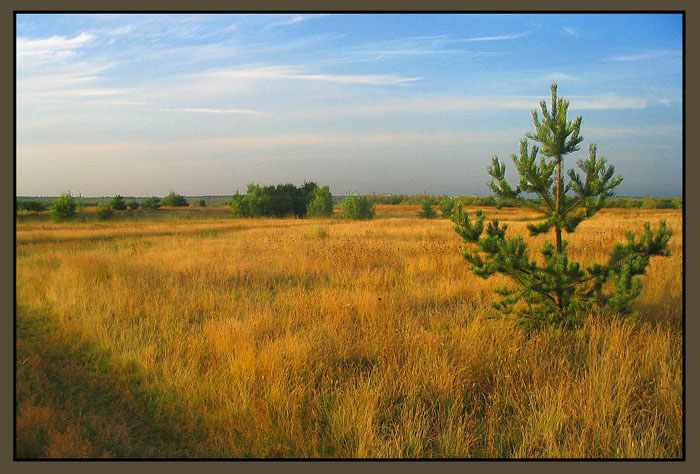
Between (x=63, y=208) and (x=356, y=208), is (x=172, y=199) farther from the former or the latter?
(x=356, y=208)

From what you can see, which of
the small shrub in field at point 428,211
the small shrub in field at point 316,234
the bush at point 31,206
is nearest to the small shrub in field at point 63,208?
the bush at point 31,206

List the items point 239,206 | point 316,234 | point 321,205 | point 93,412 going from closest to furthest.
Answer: point 93,412 → point 316,234 → point 321,205 → point 239,206

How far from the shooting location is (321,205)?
4722 cm

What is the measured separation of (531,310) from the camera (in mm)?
5336

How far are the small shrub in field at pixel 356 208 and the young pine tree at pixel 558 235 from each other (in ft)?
139

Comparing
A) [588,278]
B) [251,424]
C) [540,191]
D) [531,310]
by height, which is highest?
[540,191]

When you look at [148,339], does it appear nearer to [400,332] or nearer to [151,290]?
[151,290]

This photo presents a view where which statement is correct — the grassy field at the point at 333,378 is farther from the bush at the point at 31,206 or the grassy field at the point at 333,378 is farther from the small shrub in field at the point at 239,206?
the small shrub in field at the point at 239,206

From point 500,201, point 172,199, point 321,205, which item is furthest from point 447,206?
point 321,205

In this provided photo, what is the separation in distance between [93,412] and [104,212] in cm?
1128

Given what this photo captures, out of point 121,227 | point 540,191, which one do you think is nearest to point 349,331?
point 540,191

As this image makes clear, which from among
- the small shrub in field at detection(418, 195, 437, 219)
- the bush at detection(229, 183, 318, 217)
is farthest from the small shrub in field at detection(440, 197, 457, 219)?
the bush at detection(229, 183, 318, 217)

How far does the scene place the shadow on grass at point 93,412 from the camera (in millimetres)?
3270

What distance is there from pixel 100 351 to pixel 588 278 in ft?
20.2
